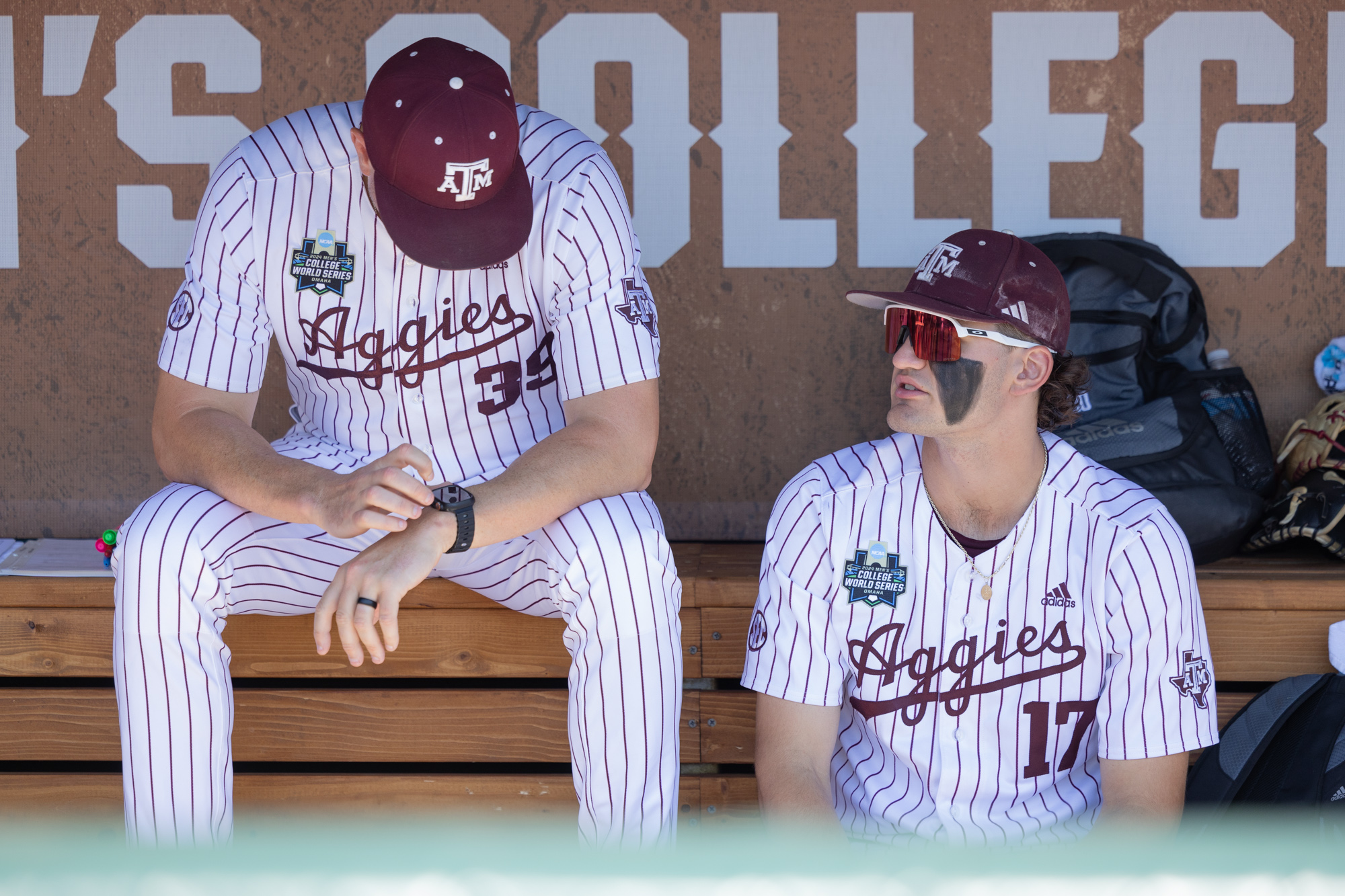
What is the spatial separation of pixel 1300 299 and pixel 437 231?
2180 mm

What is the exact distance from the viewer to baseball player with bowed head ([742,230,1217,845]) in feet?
5.92

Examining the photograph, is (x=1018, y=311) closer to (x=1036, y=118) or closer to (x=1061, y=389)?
(x=1061, y=389)

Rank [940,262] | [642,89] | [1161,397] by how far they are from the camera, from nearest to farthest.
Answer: [940,262], [1161,397], [642,89]

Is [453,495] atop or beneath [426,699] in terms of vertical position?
atop

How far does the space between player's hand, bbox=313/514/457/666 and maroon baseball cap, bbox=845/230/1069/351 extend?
817mm

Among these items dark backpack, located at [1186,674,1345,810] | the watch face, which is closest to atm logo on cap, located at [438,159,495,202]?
the watch face

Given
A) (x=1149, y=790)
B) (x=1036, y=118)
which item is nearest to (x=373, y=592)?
(x=1149, y=790)

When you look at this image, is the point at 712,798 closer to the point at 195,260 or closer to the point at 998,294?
the point at 998,294

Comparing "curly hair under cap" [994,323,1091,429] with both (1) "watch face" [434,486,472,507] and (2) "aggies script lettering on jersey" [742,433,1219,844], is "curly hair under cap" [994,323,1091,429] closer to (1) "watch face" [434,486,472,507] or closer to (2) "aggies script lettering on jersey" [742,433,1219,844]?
(2) "aggies script lettering on jersey" [742,433,1219,844]

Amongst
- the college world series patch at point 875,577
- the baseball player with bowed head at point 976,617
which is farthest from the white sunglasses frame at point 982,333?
the college world series patch at point 875,577

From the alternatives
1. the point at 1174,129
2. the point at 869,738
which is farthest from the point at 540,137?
the point at 1174,129

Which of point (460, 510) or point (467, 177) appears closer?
point (460, 510)

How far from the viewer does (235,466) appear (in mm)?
1842

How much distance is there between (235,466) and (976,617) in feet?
3.63
